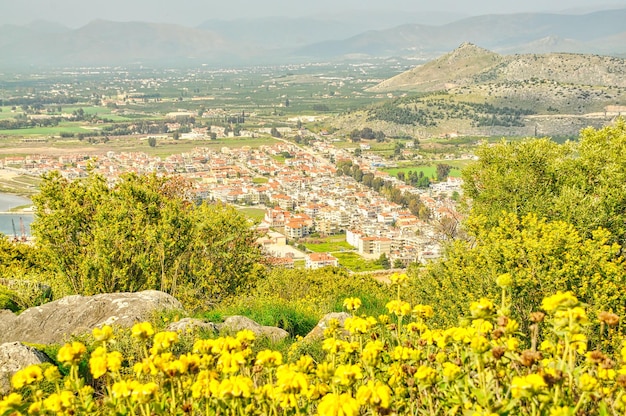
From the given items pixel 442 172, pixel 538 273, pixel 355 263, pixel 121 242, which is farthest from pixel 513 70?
pixel 121 242

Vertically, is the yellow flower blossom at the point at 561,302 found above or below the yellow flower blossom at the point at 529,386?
above

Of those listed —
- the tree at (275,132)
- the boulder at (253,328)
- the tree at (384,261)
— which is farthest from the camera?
the tree at (275,132)

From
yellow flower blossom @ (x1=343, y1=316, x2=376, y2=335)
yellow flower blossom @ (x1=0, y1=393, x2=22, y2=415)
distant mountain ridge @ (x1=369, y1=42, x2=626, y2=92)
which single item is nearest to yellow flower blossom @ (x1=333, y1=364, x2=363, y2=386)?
yellow flower blossom @ (x1=343, y1=316, x2=376, y2=335)

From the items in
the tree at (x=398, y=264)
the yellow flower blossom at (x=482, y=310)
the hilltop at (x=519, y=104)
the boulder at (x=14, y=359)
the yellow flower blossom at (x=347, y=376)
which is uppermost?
the yellow flower blossom at (x=482, y=310)

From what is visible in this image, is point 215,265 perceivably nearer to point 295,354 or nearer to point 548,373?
point 295,354

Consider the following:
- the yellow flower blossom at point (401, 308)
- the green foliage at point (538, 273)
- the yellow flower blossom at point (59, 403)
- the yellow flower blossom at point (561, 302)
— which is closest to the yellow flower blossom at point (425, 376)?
the yellow flower blossom at point (561, 302)

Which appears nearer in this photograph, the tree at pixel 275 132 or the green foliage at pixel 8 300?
the green foliage at pixel 8 300

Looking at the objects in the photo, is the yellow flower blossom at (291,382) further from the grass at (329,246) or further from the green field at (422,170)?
the green field at (422,170)

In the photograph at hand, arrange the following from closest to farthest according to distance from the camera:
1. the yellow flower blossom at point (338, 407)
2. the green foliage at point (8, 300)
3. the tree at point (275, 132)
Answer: the yellow flower blossom at point (338, 407) < the green foliage at point (8, 300) < the tree at point (275, 132)
